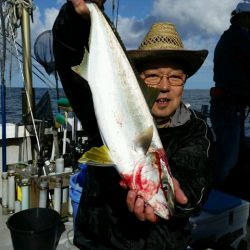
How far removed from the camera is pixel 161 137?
2244 millimetres

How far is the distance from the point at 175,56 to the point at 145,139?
0.72 meters

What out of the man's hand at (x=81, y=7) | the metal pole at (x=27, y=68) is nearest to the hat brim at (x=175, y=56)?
the man's hand at (x=81, y=7)

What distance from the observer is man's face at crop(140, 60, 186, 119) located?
224 cm

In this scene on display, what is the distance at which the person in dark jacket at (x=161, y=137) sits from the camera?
2.09m

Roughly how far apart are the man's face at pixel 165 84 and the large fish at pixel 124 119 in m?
0.34

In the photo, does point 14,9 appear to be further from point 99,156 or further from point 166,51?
point 99,156

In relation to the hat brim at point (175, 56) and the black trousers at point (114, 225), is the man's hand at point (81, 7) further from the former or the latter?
the black trousers at point (114, 225)

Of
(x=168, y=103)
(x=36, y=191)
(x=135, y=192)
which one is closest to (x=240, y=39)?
(x=168, y=103)

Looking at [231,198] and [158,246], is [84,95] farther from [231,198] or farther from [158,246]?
[231,198]

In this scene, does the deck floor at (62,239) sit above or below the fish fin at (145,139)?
below

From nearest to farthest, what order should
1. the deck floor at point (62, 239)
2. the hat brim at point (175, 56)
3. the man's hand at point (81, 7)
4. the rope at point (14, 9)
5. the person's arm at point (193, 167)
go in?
the man's hand at point (81, 7) < the person's arm at point (193, 167) < the hat brim at point (175, 56) < the deck floor at point (62, 239) < the rope at point (14, 9)

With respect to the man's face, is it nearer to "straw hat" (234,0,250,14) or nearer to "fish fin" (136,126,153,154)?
"fish fin" (136,126,153,154)

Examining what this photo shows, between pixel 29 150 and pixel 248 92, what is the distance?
3.26 m

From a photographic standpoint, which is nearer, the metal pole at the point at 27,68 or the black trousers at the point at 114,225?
the black trousers at the point at 114,225
